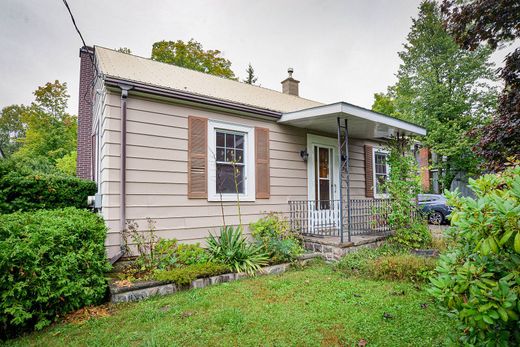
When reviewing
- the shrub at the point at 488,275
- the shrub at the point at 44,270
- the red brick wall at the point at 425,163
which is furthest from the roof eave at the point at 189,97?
the red brick wall at the point at 425,163

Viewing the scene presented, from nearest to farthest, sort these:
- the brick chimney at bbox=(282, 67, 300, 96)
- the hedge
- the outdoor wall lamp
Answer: the hedge < the outdoor wall lamp < the brick chimney at bbox=(282, 67, 300, 96)

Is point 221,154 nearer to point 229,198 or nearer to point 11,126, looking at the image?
point 229,198

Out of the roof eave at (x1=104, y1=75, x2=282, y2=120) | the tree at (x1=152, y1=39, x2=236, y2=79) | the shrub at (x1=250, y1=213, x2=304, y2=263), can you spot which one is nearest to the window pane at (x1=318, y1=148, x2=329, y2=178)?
the roof eave at (x1=104, y1=75, x2=282, y2=120)

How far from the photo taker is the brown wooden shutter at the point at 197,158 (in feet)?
17.9

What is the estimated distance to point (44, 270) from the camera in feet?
10.0

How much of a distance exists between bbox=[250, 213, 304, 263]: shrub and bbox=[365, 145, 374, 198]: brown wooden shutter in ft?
11.1

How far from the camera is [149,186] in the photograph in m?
5.02

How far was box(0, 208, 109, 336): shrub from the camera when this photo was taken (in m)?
2.88

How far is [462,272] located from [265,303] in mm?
2542

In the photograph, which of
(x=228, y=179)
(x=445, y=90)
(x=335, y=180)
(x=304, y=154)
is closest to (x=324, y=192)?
(x=335, y=180)

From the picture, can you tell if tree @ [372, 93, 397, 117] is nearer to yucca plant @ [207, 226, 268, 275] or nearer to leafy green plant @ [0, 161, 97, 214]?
yucca plant @ [207, 226, 268, 275]

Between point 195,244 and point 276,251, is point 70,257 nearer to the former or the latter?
point 195,244

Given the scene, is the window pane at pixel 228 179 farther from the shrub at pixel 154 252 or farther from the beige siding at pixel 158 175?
the shrub at pixel 154 252

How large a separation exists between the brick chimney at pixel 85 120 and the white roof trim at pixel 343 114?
558 centimetres
